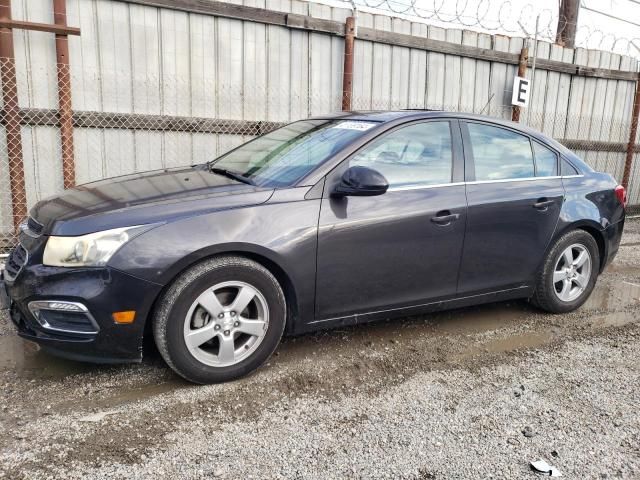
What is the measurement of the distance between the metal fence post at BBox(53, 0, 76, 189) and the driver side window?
3506 millimetres

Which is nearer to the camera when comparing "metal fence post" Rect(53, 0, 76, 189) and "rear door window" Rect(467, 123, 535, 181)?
"rear door window" Rect(467, 123, 535, 181)

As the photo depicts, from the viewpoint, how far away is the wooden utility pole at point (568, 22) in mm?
9164

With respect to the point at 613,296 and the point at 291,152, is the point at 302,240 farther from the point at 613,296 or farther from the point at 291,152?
the point at 613,296

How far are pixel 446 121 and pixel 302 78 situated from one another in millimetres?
3387

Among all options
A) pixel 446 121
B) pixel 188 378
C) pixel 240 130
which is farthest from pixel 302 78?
pixel 188 378

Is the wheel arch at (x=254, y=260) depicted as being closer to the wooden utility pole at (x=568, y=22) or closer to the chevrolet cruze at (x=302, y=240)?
the chevrolet cruze at (x=302, y=240)

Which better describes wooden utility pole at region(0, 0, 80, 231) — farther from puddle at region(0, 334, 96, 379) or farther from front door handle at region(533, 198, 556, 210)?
front door handle at region(533, 198, 556, 210)

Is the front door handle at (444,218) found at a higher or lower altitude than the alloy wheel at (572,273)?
higher

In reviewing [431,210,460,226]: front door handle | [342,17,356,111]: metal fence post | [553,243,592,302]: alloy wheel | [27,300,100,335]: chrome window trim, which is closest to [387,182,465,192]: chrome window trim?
[431,210,460,226]: front door handle

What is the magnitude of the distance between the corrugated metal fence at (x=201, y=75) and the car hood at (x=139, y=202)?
2426 millimetres

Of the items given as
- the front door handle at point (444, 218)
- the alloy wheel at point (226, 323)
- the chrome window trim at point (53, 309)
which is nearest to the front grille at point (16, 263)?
the chrome window trim at point (53, 309)

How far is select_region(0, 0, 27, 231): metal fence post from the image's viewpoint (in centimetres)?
509

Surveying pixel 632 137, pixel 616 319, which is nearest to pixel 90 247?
pixel 616 319

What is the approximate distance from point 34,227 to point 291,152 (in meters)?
1.64
